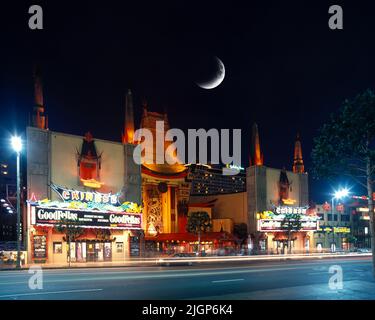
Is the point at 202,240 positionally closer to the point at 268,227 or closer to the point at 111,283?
the point at 268,227

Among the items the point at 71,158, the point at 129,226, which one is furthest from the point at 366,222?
the point at 71,158

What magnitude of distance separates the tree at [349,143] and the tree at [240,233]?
5477cm

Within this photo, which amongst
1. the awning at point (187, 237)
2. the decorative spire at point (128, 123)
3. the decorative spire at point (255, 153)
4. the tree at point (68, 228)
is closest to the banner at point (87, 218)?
the tree at point (68, 228)

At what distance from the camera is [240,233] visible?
78.8m

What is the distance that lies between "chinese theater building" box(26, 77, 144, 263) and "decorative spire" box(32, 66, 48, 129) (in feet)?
0.37

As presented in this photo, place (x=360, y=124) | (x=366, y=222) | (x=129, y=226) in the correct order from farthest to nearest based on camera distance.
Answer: (x=366, y=222), (x=129, y=226), (x=360, y=124)

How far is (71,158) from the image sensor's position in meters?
55.7

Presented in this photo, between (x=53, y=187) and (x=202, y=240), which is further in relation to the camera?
(x=202, y=240)

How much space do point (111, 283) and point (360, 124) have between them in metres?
12.8

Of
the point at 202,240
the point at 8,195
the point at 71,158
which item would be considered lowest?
the point at 202,240

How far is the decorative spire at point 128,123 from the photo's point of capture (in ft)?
210

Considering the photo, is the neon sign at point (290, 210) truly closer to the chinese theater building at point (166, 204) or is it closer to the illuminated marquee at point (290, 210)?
the illuminated marquee at point (290, 210)

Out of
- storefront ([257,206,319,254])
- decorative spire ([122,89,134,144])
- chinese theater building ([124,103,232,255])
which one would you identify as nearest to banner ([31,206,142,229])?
decorative spire ([122,89,134,144])

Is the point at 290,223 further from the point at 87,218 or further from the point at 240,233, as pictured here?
the point at 87,218
